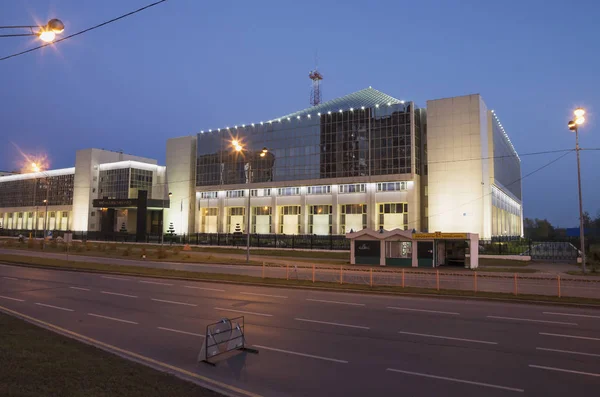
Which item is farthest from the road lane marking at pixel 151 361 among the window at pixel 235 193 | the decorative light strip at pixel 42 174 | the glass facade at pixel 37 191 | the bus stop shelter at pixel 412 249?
the decorative light strip at pixel 42 174

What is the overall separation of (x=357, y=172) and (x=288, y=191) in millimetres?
14470

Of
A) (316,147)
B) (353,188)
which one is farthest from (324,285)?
(316,147)

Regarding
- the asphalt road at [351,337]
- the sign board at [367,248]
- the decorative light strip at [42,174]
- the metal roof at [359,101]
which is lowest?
the asphalt road at [351,337]

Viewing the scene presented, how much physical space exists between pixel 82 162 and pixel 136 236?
43.1 m

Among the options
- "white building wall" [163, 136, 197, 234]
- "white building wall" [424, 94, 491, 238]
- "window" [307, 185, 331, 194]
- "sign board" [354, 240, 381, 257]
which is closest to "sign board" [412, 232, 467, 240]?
"sign board" [354, 240, 381, 257]

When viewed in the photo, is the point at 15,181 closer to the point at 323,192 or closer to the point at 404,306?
the point at 323,192

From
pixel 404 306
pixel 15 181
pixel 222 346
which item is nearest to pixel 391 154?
pixel 404 306

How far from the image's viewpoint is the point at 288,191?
83.1m

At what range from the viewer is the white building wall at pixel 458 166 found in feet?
217

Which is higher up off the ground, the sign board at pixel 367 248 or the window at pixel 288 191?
the window at pixel 288 191

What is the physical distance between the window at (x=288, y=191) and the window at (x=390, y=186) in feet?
53.5

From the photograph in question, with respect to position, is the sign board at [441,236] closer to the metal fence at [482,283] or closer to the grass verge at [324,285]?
the metal fence at [482,283]

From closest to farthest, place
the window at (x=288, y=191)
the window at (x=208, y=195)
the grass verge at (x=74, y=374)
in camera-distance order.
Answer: the grass verge at (x=74, y=374), the window at (x=288, y=191), the window at (x=208, y=195)

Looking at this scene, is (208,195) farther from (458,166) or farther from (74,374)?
(74,374)
